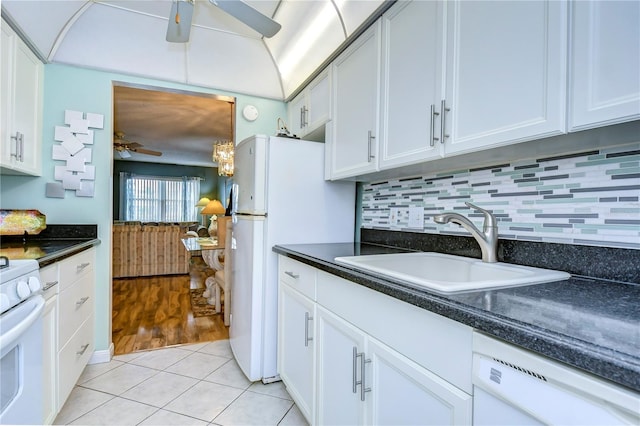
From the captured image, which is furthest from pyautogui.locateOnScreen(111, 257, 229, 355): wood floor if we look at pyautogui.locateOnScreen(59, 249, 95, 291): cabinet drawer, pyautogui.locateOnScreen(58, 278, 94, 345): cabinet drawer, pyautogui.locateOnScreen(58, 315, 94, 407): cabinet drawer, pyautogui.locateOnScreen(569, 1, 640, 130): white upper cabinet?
pyautogui.locateOnScreen(569, 1, 640, 130): white upper cabinet

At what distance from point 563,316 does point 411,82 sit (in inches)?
42.1

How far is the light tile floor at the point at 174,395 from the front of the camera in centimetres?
166

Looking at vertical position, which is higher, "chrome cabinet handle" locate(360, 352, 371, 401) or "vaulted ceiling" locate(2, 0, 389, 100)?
"vaulted ceiling" locate(2, 0, 389, 100)

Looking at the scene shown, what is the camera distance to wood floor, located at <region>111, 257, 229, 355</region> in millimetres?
2668

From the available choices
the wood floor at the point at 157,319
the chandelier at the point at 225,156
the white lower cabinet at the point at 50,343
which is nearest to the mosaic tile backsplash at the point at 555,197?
the white lower cabinet at the point at 50,343

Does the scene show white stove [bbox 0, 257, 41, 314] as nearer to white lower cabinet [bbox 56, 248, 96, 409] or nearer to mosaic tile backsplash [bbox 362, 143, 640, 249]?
white lower cabinet [bbox 56, 248, 96, 409]

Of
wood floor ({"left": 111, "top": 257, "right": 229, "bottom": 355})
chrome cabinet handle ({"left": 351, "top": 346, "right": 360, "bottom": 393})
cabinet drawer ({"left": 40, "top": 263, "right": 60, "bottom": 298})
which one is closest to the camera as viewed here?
chrome cabinet handle ({"left": 351, "top": 346, "right": 360, "bottom": 393})

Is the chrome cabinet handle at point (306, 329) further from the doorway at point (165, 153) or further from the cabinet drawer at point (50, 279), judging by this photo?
the doorway at point (165, 153)

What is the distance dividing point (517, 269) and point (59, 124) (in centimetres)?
281

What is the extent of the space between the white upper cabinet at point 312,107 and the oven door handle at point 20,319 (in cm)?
168

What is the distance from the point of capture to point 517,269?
112 cm

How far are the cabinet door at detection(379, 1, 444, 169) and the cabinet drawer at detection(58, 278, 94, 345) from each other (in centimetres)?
175

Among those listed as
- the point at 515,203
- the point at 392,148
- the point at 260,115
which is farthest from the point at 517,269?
the point at 260,115

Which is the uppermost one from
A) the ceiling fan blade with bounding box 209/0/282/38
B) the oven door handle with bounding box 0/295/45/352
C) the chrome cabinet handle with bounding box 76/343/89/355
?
A: the ceiling fan blade with bounding box 209/0/282/38
